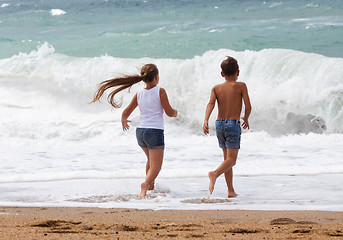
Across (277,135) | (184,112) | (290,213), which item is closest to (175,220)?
(290,213)

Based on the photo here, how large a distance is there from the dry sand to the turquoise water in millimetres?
13156

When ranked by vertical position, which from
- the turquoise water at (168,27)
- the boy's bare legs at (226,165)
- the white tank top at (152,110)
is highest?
the turquoise water at (168,27)

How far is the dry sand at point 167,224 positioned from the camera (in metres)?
3.42

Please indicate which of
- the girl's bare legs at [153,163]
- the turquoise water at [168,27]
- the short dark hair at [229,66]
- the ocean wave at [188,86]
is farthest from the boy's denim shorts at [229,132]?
the turquoise water at [168,27]

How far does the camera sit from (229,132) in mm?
5164

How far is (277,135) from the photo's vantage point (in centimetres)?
1042

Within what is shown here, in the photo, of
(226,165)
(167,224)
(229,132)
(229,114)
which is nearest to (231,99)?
(229,114)

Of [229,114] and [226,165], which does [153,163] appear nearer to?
[226,165]

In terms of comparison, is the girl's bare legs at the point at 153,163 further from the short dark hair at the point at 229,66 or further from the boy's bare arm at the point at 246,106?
the short dark hair at the point at 229,66

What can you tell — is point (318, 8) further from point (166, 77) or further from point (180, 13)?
point (166, 77)

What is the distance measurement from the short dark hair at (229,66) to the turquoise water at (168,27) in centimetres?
1209

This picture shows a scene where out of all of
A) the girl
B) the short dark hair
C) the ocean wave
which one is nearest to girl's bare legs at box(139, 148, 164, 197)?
the girl

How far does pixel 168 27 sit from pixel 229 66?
60.8 ft

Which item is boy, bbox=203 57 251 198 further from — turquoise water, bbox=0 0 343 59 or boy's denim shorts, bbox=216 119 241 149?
turquoise water, bbox=0 0 343 59
